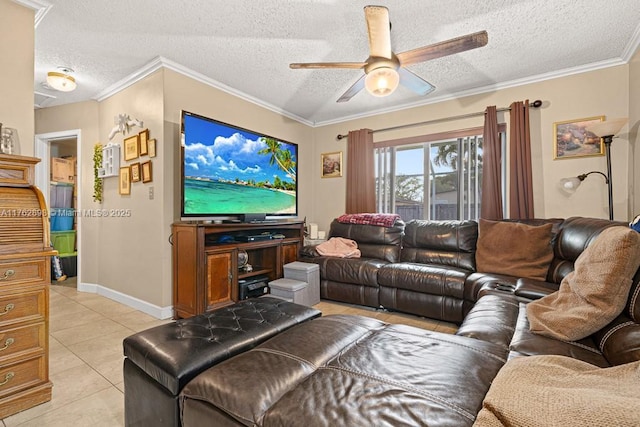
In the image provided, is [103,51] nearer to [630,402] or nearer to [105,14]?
[105,14]

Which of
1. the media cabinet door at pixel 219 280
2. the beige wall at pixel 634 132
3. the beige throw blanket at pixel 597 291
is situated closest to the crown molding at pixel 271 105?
the beige wall at pixel 634 132

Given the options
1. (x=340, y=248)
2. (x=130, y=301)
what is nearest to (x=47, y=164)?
(x=130, y=301)

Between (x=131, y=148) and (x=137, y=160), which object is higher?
(x=131, y=148)

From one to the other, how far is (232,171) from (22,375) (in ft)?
7.47

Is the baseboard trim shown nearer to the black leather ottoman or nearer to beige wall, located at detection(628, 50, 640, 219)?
the black leather ottoman

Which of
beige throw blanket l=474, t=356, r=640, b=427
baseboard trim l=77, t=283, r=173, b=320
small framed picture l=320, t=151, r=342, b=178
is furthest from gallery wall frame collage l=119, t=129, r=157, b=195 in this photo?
beige throw blanket l=474, t=356, r=640, b=427

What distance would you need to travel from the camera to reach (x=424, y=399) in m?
0.82

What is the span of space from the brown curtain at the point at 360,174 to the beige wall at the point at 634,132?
260cm

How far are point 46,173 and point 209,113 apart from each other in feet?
9.03

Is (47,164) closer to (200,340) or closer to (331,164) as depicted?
(331,164)

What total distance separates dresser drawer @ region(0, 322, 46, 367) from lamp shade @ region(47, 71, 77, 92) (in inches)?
107

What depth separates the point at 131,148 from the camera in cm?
320

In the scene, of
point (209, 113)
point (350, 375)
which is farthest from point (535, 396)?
point (209, 113)

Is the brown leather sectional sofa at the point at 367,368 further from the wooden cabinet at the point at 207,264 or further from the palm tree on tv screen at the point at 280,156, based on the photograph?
the palm tree on tv screen at the point at 280,156
